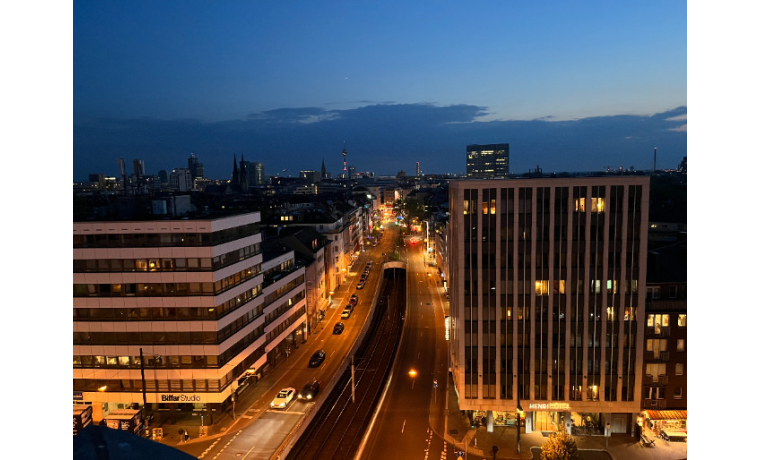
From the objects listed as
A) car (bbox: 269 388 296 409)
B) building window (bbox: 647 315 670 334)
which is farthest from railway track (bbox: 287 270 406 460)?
building window (bbox: 647 315 670 334)

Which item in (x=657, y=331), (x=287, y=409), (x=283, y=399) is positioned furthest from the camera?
(x=283, y=399)

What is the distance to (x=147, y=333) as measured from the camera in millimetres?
48406

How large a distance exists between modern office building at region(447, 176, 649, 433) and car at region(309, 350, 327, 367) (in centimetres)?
2342

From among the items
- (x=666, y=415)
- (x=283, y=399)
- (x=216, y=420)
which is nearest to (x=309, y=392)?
(x=283, y=399)

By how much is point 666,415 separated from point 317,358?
137 feet

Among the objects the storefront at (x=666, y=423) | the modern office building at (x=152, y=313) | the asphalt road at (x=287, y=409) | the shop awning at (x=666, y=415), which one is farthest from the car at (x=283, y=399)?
the shop awning at (x=666, y=415)

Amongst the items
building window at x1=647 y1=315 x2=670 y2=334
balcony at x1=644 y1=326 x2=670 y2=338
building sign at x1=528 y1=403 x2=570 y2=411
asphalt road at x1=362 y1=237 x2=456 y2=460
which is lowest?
asphalt road at x1=362 y1=237 x2=456 y2=460

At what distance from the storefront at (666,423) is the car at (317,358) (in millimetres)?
39323

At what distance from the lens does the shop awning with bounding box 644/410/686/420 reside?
150 feet

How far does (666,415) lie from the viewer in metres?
46.1

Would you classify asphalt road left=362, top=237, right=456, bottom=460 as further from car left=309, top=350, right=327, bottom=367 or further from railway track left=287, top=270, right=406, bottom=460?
car left=309, top=350, right=327, bottom=367

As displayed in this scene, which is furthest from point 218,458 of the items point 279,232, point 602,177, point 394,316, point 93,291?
point 279,232

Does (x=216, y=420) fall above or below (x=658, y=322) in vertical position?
below

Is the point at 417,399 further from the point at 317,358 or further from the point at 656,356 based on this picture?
the point at 656,356
